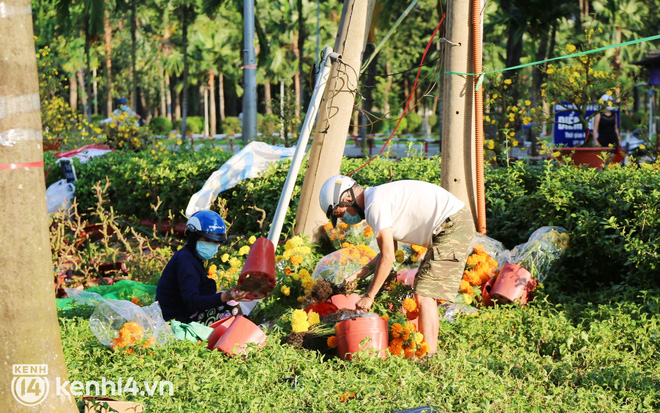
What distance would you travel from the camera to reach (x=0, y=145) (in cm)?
320

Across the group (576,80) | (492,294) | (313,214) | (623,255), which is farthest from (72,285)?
(576,80)

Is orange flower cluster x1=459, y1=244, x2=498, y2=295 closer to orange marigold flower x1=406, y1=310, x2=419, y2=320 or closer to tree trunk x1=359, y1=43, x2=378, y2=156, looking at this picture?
orange marigold flower x1=406, y1=310, x2=419, y2=320

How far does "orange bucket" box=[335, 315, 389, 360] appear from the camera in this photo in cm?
465

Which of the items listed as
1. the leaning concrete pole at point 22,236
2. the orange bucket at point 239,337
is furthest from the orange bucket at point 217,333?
the leaning concrete pole at point 22,236

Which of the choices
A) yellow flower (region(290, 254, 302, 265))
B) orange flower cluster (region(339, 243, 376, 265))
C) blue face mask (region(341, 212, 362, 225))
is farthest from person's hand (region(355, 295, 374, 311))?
yellow flower (region(290, 254, 302, 265))

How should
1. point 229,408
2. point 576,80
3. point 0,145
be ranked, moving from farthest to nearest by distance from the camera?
point 576,80 → point 229,408 → point 0,145

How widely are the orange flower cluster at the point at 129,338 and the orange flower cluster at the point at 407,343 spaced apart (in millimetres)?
1558

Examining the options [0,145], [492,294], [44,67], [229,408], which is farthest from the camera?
[44,67]

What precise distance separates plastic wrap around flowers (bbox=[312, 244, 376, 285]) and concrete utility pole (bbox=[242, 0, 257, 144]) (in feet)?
18.4

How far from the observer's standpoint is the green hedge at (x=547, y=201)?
234 inches

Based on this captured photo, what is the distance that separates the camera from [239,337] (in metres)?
4.76

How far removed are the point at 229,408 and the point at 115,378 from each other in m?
0.81

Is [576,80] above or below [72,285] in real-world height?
above

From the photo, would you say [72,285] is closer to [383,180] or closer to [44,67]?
[383,180]
